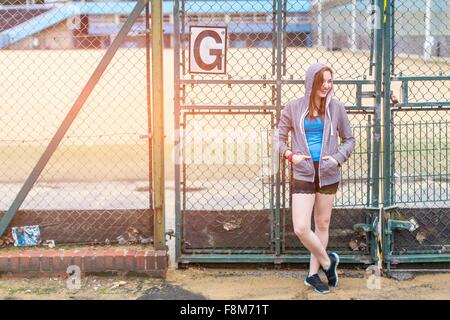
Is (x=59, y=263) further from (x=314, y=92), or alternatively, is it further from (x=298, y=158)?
(x=314, y=92)

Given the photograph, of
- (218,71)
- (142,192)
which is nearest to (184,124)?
(218,71)

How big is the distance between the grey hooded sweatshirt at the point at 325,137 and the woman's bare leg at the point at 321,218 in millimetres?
154

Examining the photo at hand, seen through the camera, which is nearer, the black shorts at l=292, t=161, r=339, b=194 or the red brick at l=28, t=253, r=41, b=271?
the black shorts at l=292, t=161, r=339, b=194

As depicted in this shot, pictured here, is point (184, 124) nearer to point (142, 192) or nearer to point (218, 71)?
point (218, 71)

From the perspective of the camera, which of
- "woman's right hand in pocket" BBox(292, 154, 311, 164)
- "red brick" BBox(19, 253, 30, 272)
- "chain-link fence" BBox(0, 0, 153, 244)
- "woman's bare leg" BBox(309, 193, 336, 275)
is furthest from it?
"chain-link fence" BBox(0, 0, 153, 244)

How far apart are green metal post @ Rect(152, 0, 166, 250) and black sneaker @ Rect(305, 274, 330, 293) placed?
134 cm

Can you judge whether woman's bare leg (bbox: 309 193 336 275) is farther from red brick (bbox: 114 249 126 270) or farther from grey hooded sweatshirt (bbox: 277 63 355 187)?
red brick (bbox: 114 249 126 270)

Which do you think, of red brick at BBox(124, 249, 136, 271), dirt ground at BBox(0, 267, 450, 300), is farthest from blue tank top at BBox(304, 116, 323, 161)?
red brick at BBox(124, 249, 136, 271)

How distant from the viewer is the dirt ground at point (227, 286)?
5133 mm

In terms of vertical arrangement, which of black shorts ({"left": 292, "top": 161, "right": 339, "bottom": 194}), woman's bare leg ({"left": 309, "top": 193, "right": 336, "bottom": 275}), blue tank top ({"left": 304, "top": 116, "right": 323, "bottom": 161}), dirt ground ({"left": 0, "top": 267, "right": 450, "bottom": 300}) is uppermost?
blue tank top ({"left": 304, "top": 116, "right": 323, "bottom": 161})

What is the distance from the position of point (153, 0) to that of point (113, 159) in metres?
5.37

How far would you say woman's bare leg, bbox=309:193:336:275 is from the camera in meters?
5.07

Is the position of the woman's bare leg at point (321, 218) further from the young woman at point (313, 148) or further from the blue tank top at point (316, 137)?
the blue tank top at point (316, 137)

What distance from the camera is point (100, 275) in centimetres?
556
